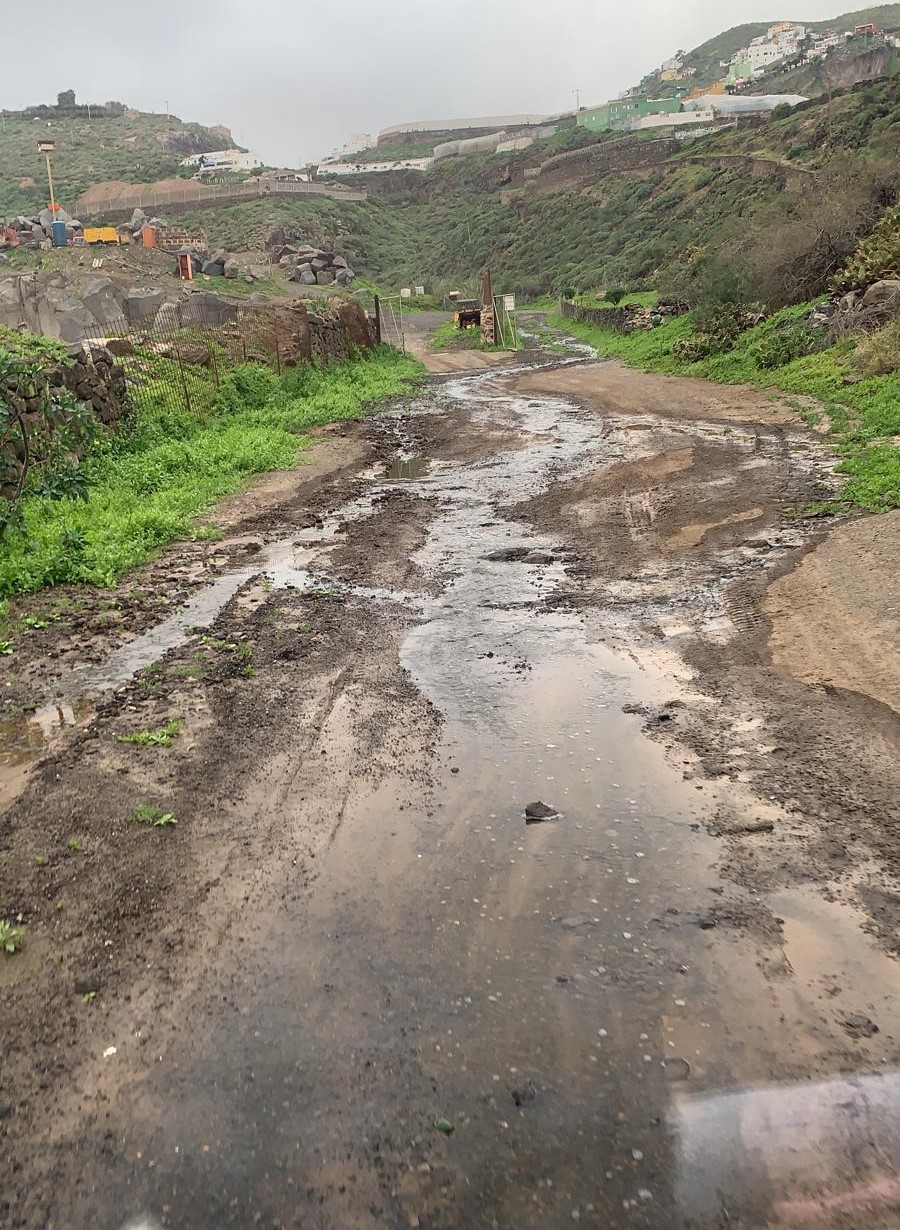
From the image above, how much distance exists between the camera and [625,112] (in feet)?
325

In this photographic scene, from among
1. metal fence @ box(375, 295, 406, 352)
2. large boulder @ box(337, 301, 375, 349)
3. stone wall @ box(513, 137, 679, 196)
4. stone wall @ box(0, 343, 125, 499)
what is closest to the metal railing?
stone wall @ box(513, 137, 679, 196)

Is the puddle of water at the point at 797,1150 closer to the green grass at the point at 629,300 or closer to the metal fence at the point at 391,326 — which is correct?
the metal fence at the point at 391,326

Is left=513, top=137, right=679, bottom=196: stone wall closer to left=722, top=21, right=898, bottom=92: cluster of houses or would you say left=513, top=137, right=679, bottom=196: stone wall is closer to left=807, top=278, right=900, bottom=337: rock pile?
left=722, top=21, right=898, bottom=92: cluster of houses

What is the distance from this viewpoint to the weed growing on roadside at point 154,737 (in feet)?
17.7

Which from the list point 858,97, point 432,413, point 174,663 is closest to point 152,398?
point 432,413

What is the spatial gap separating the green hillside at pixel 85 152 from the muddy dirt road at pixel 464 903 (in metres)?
83.8

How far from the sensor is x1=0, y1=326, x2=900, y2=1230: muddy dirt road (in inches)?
108

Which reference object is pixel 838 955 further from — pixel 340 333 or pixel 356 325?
pixel 356 325

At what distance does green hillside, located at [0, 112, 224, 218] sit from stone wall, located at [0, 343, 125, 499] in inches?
2852

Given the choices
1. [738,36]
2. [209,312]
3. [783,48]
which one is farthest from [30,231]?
[738,36]

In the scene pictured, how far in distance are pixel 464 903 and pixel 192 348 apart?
59.7ft

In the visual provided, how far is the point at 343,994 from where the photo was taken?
343cm

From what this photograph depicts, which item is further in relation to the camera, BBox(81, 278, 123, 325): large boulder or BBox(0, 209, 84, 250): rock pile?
BBox(0, 209, 84, 250): rock pile

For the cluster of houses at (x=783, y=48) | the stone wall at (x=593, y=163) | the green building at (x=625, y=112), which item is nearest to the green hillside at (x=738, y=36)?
the cluster of houses at (x=783, y=48)
